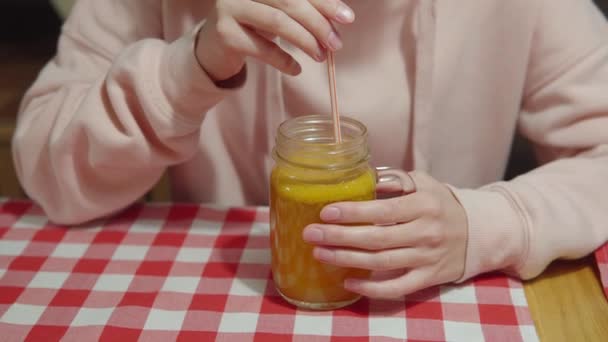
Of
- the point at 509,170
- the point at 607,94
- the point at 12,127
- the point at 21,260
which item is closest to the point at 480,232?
the point at 607,94

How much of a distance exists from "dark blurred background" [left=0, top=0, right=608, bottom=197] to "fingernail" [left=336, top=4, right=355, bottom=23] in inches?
37.2

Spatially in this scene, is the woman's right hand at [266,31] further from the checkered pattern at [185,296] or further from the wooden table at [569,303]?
the wooden table at [569,303]

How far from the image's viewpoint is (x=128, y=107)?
87 cm

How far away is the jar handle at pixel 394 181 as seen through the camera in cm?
79

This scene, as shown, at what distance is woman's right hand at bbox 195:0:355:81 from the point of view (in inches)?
28.2

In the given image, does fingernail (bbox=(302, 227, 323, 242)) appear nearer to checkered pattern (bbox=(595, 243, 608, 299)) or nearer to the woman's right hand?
the woman's right hand

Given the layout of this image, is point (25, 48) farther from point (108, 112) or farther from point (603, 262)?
point (603, 262)

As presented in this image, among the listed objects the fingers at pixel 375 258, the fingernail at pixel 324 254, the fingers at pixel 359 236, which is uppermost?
the fingers at pixel 359 236

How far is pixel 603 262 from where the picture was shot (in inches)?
32.5

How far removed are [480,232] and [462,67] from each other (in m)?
0.31

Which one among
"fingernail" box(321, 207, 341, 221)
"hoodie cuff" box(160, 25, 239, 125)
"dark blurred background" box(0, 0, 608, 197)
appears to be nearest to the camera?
"fingernail" box(321, 207, 341, 221)

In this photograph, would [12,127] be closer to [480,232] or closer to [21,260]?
[21,260]

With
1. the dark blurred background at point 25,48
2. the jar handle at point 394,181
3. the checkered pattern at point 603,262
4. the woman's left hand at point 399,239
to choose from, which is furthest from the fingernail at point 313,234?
the dark blurred background at point 25,48

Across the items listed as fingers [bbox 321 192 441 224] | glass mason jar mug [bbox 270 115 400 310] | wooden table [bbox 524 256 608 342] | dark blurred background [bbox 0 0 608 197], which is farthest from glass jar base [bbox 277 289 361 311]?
dark blurred background [bbox 0 0 608 197]
